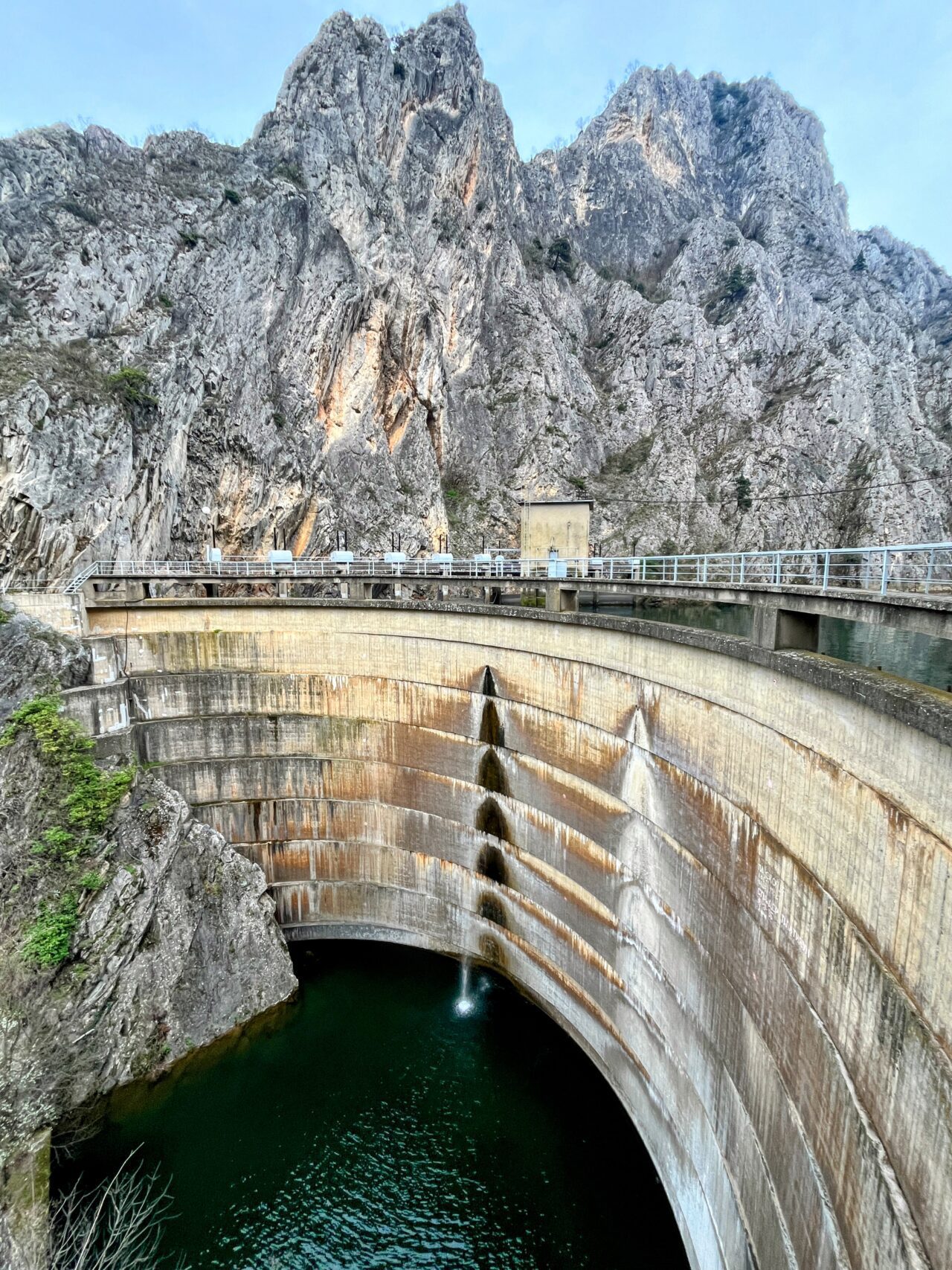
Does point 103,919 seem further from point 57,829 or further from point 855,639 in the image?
point 855,639

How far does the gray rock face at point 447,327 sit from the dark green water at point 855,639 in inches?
910

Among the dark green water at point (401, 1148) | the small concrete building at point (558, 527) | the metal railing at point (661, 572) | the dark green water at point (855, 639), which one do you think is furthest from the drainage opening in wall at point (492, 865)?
the small concrete building at point (558, 527)

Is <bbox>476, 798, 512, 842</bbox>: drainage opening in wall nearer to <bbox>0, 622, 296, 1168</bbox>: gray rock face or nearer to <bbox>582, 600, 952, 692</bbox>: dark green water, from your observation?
<bbox>582, 600, 952, 692</bbox>: dark green water

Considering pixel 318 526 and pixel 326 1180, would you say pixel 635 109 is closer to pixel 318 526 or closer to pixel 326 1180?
pixel 318 526

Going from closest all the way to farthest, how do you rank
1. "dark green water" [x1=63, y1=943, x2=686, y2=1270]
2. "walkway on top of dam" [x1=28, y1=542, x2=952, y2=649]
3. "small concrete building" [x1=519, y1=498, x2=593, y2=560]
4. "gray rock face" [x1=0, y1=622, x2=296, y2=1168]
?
"walkway on top of dam" [x1=28, y1=542, x2=952, y2=649] → "dark green water" [x1=63, y1=943, x2=686, y2=1270] → "gray rock face" [x1=0, y1=622, x2=296, y2=1168] → "small concrete building" [x1=519, y1=498, x2=593, y2=560]

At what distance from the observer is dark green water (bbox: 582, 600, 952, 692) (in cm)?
1395

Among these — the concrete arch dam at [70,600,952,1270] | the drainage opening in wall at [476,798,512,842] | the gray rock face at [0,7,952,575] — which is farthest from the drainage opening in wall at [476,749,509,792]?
the gray rock face at [0,7,952,575]

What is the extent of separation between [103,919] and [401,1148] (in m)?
9.39

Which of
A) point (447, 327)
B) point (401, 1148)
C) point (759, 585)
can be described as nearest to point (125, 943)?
point (401, 1148)

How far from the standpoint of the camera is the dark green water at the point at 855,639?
549 inches

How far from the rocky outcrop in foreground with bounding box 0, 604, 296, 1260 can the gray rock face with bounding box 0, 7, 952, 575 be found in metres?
11.7

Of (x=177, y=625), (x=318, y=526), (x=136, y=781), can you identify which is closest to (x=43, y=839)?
(x=136, y=781)

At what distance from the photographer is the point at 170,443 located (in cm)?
2867

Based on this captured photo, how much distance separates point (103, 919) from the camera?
1462 cm
